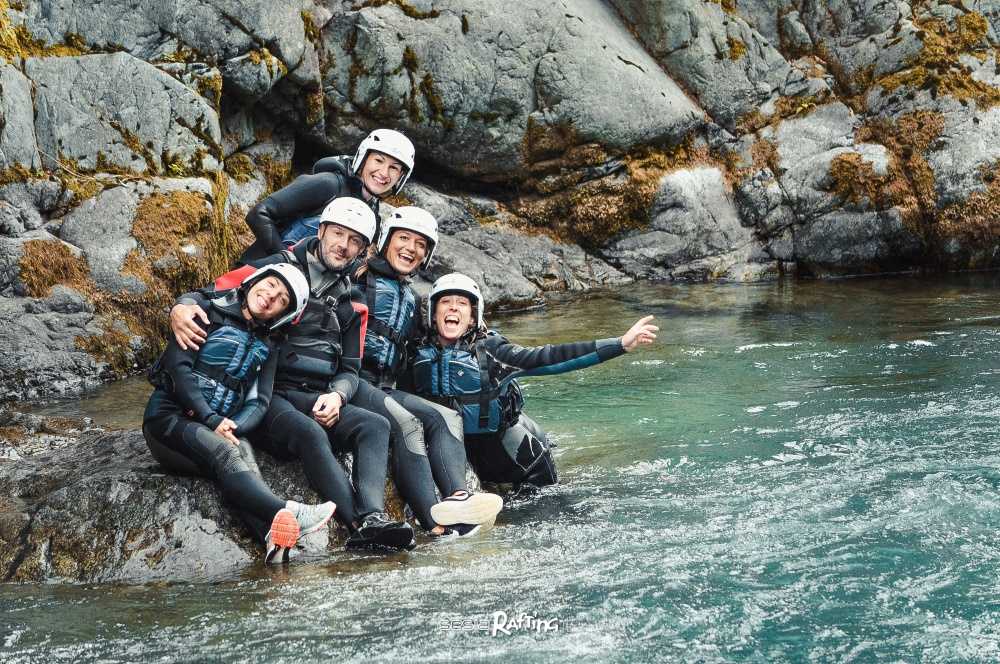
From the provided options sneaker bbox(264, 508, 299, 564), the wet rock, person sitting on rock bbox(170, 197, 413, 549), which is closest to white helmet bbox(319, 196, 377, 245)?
person sitting on rock bbox(170, 197, 413, 549)

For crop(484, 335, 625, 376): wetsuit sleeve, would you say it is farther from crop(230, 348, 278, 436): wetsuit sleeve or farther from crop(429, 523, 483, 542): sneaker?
crop(230, 348, 278, 436): wetsuit sleeve

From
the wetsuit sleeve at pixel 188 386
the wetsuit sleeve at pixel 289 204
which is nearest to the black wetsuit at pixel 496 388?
the wetsuit sleeve at pixel 289 204

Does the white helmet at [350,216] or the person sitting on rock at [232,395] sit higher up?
the white helmet at [350,216]

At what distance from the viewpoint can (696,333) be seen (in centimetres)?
1377

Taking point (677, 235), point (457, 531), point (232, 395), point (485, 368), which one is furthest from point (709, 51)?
point (232, 395)

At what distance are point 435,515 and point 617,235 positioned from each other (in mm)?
13703

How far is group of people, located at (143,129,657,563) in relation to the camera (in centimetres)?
599

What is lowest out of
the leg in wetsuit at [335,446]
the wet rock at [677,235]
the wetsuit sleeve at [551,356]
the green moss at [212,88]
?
the leg in wetsuit at [335,446]

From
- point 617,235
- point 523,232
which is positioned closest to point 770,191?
point 617,235

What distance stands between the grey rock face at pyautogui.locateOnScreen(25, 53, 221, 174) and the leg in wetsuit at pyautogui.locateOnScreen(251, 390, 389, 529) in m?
7.75

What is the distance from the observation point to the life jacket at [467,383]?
7.18m

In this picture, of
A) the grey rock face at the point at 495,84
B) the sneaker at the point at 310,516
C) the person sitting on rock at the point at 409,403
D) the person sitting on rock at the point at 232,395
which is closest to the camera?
the sneaker at the point at 310,516

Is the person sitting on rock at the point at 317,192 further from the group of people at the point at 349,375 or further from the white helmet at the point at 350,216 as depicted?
the white helmet at the point at 350,216

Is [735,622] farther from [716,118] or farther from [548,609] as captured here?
[716,118]
